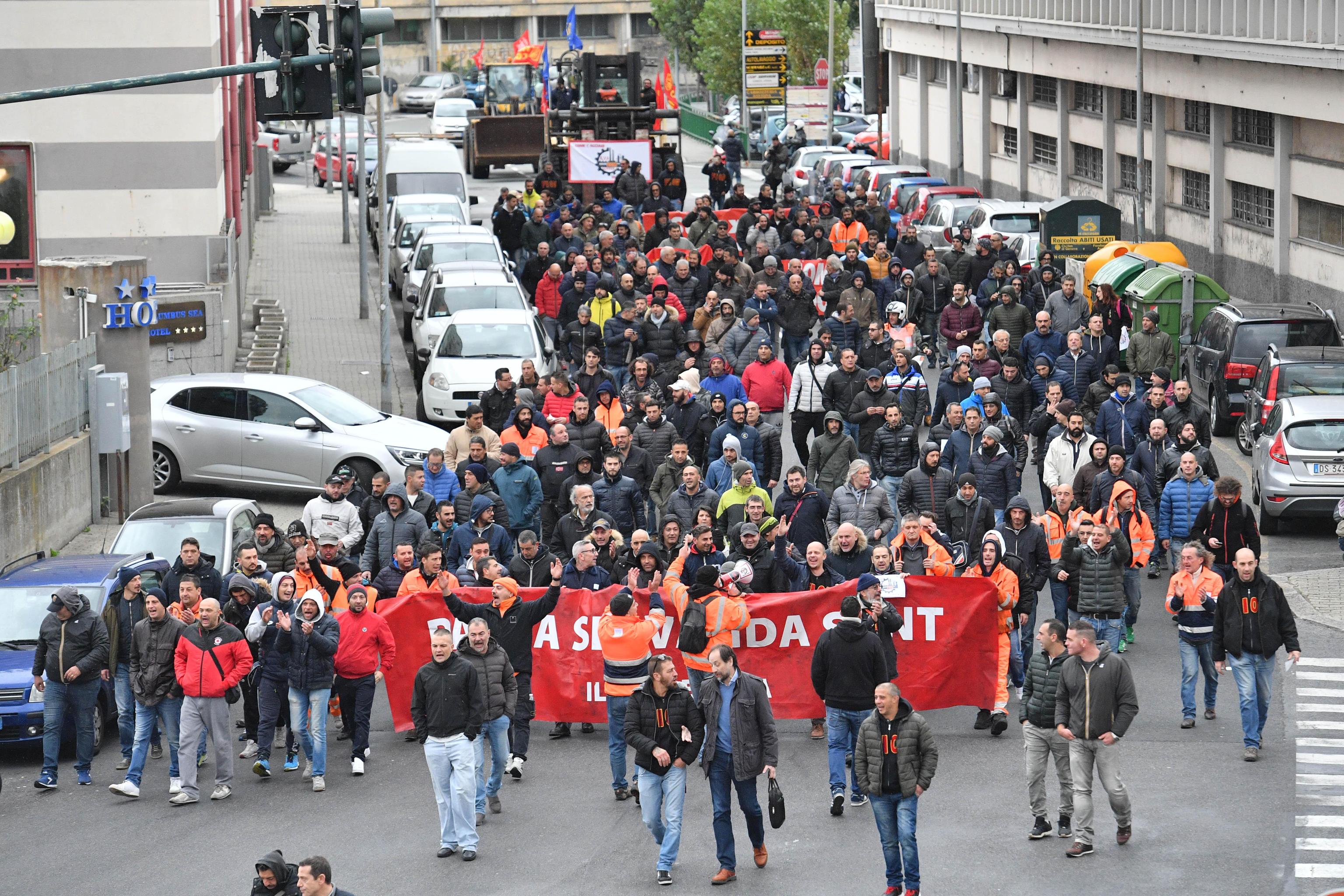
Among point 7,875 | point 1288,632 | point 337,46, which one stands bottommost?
point 7,875

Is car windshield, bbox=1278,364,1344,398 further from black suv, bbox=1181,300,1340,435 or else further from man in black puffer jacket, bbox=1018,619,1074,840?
man in black puffer jacket, bbox=1018,619,1074,840

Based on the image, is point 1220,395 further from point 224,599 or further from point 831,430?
point 224,599

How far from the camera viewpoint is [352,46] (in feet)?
47.8

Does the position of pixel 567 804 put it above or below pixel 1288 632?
below

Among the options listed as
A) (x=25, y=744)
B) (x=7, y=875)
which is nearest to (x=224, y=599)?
(x=25, y=744)

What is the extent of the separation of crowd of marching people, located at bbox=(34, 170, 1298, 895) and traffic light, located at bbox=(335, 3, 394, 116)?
343 cm

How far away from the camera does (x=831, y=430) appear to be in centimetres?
1845

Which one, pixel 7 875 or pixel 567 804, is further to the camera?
pixel 567 804

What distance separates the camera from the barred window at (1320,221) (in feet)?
108

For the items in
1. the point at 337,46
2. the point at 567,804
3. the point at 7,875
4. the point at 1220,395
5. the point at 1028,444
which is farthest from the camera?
the point at 1220,395

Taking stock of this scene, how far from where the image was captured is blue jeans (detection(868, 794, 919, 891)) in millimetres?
11430

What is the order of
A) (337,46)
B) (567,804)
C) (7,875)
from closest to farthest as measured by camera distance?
(7,875) < (567,804) < (337,46)

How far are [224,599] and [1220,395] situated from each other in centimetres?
1393

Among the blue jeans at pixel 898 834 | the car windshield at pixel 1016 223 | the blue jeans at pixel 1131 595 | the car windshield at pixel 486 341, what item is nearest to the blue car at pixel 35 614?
the blue jeans at pixel 898 834
